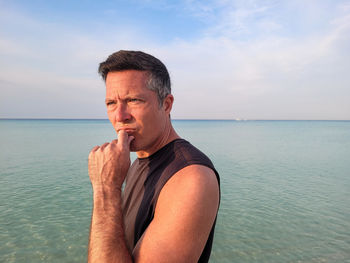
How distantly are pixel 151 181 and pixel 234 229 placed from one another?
7847mm

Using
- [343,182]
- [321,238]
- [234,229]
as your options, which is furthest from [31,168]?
[343,182]

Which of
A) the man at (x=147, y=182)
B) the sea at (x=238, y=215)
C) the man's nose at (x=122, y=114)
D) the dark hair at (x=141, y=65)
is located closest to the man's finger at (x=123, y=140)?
the man at (x=147, y=182)

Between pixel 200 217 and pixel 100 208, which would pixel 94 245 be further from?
pixel 200 217

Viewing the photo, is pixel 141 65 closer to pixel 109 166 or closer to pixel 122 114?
pixel 122 114

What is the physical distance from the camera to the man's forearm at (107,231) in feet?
5.09

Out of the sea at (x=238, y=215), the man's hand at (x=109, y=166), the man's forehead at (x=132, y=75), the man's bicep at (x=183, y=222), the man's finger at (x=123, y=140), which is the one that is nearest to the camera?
the man's bicep at (x=183, y=222)

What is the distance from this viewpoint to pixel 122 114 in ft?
7.38

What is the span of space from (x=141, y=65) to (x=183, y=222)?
1.42 metres

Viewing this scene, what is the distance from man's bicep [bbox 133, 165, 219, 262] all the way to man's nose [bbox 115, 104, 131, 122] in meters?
0.89

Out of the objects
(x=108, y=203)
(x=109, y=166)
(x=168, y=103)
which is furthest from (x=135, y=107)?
(x=108, y=203)

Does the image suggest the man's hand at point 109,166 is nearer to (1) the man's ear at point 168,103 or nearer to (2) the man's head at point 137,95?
(2) the man's head at point 137,95

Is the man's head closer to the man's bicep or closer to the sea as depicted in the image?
the man's bicep

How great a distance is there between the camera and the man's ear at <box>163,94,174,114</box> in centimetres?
247

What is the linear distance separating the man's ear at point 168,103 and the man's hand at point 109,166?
2.19 feet
